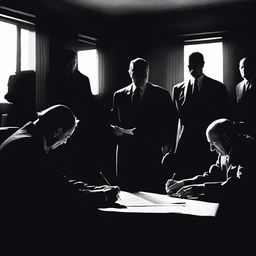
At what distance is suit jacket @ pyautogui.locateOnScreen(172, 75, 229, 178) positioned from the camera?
459 cm

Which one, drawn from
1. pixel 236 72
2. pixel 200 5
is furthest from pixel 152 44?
pixel 236 72

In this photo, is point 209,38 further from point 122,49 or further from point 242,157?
point 242,157

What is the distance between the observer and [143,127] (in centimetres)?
425

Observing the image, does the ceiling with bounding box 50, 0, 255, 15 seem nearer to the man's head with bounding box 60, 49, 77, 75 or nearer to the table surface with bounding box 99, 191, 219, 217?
the man's head with bounding box 60, 49, 77, 75

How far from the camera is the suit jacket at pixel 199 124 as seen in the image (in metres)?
4.59

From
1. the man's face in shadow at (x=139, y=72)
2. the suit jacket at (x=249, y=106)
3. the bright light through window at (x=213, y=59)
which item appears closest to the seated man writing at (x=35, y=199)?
the man's face in shadow at (x=139, y=72)

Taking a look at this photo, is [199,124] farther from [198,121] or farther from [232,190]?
[232,190]

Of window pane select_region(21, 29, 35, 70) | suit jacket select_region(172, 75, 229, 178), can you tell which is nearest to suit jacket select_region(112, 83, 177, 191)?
suit jacket select_region(172, 75, 229, 178)

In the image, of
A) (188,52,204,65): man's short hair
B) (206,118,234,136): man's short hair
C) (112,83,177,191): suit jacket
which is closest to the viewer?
(206,118,234,136): man's short hair

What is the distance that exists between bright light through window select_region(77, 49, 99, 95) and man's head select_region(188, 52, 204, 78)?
3.14 metres

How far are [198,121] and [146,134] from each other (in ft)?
2.22

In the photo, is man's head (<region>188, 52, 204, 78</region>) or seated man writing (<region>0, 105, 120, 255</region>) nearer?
seated man writing (<region>0, 105, 120, 255</region>)

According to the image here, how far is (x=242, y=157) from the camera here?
232 centimetres

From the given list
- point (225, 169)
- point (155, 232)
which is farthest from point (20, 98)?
point (155, 232)
